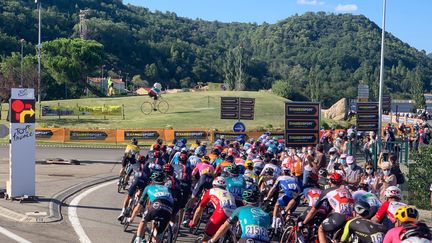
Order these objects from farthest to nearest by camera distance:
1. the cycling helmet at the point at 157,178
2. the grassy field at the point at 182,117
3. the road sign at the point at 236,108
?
the grassy field at the point at 182,117 → the road sign at the point at 236,108 → the cycling helmet at the point at 157,178

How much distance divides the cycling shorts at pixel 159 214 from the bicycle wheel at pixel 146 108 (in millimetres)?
49102

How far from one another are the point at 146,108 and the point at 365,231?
5412 cm

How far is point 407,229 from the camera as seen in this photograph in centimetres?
593

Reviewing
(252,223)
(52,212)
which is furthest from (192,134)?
(252,223)

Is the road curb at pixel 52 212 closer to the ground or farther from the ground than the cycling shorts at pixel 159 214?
closer to the ground

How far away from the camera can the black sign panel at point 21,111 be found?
49.3ft

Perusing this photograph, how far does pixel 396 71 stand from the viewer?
587 ft

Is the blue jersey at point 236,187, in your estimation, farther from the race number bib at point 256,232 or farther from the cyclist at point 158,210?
the race number bib at point 256,232

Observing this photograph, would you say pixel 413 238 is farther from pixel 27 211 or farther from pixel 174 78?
pixel 174 78

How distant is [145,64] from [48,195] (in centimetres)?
13261

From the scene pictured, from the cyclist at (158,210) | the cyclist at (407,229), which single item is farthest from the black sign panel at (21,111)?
the cyclist at (407,229)

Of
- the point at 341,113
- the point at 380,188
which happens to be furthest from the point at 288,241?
the point at 341,113

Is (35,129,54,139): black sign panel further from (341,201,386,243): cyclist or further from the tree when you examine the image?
the tree

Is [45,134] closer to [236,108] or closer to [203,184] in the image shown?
[236,108]
